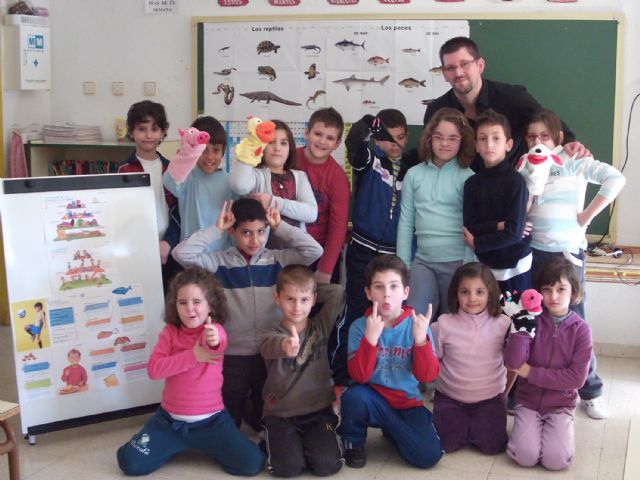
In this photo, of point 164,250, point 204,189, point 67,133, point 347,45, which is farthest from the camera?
point 67,133

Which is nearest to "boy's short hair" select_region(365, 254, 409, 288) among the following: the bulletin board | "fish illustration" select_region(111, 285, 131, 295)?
"fish illustration" select_region(111, 285, 131, 295)

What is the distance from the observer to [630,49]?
4527 mm

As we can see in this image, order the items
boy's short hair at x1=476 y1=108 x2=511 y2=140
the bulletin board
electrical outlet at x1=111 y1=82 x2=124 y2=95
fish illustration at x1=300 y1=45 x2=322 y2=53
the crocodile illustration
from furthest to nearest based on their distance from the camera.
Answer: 1. electrical outlet at x1=111 y1=82 x2=124 y2=95
2. the crocodile illustration
3. fish illustration at x1=300 y1=45 x2=322 y2=53
4. the bulletin board
5. boy's short hair at x1=476 y1=108 x2=511 y2=140

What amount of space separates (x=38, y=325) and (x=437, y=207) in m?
1.67

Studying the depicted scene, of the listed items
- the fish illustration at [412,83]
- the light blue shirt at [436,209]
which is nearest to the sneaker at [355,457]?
the light blue shirt at [436,209]

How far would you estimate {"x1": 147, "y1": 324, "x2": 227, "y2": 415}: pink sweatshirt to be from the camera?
3127 millimetres

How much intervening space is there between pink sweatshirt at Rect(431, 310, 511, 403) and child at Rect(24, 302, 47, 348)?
1.55 metres

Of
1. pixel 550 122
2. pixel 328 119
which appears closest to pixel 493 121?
pixel 550 122

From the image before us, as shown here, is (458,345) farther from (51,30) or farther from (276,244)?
(51,30)

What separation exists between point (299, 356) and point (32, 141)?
8.85 feet

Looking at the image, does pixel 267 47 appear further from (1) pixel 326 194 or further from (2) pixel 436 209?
(2) pixel 436 209

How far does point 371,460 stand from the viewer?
3270mm

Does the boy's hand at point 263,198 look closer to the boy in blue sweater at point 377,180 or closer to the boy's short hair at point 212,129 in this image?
the boy's short hair at point 212,129

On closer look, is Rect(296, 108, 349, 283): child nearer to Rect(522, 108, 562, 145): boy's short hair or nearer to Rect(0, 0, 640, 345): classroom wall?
Rect(522, 108, 562, 145): boy's short hair
